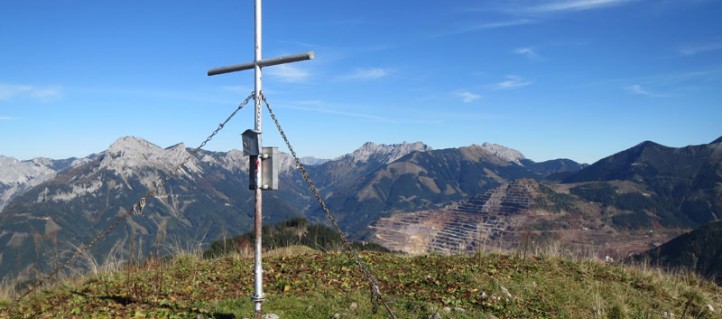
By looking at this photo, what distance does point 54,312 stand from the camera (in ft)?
34.5

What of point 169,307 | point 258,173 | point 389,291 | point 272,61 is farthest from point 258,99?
point 389,291

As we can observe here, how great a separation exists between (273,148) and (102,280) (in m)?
8.99

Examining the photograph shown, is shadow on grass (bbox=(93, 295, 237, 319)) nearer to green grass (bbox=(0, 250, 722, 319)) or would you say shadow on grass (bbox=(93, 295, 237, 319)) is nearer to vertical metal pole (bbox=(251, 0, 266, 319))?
green grass (bbox=(0, 250, 722, 319))

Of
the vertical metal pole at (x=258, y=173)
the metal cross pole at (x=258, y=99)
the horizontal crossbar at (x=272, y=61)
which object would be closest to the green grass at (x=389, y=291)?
the vertical metal pole at (x=258, y=173)

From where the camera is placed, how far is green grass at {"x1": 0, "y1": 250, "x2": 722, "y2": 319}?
34.9 feet

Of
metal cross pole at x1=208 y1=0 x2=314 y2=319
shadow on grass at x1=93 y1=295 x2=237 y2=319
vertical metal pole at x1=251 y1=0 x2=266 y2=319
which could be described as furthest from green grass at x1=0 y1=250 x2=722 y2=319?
metal cross pole at x1=208 y1=0 x2=314 y2=319

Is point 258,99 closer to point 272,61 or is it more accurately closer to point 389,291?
point 272,61

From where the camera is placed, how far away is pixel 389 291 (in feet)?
41.0

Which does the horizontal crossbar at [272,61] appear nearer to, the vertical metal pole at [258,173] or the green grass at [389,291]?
the vertical metal pole at [258,173]

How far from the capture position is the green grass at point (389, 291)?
10.6 metres

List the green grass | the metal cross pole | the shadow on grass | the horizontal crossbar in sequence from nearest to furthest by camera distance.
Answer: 1. the horizontal crossbar
2. the metal cross pole
3. the shadow on grass
4. the green grass

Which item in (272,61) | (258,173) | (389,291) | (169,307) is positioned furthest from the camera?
(389,291)

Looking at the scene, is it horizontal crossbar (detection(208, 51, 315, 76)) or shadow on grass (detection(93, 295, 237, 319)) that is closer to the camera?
horizontal crossbar (detection(208, 51, 315, 76))

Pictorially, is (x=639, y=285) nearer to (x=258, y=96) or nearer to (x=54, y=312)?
(x=258, y=96)
